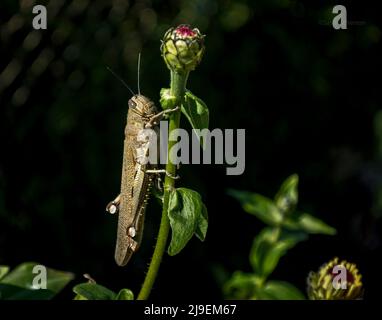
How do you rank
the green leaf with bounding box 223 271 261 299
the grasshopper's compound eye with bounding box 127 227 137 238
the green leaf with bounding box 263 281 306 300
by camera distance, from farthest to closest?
the green leaf with bounding box 223 271 261 299, the green leaf with bounding box 263 281 306 300, the grasshopper's compound eye with bounding box 127 227 137 238

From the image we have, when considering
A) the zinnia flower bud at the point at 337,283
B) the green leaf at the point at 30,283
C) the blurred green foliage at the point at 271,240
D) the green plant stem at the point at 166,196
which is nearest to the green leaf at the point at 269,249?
the blurred green foliage at the point at 271,240

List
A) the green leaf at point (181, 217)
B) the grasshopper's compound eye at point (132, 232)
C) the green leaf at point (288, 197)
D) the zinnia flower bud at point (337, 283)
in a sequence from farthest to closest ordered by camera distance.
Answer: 1. the green leaf at point (288, 197)
2. the zinnia flower bud at point (337, 283)
3. the grasshopper's compound eye at point (132, 232)
4. the green leaf at point (181, 217)

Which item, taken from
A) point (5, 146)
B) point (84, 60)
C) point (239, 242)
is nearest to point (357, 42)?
point (239, 242)

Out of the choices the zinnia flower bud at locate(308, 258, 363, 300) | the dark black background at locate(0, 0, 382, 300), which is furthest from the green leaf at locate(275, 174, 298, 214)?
the dark black background at locate(0, 0, 382, 300)

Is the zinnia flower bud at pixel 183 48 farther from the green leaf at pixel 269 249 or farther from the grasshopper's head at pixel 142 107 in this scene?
the green leaf at pixel 269 249

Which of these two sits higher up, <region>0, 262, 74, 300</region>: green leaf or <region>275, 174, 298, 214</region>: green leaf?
<region>275, 174, 298, 214</region>: green leaf

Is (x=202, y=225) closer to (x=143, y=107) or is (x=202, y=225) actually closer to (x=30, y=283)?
(x=143, y=107)

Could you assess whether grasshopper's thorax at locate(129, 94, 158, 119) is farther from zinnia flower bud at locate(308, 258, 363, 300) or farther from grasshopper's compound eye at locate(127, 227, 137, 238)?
zinnia flower bud at locate(308, 258, 363, 300)
